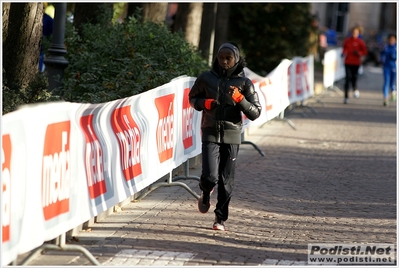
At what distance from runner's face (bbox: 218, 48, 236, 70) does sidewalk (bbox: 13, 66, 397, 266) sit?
155cm

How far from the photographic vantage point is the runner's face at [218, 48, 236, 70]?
9.21 metres

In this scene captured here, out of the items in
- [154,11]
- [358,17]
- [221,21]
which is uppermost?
[358,17]

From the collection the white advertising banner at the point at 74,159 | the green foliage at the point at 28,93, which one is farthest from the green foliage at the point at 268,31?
the white advertising banner at the point at 74,159

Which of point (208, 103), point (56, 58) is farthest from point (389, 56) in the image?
point (208, 103)

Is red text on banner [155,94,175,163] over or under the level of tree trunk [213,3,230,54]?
under

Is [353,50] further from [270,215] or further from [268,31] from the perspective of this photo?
[270,215]

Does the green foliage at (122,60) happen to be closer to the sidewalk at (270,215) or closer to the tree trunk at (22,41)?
the tree trunk at (22,41)

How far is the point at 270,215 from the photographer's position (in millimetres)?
10516

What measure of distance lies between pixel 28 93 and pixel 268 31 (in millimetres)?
18135

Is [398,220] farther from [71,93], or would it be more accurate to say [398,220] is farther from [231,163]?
[71,93]

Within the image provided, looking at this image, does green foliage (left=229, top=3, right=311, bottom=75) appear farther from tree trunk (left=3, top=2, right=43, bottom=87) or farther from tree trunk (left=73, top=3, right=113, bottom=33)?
tree trunk (left=3, top=2, right=43, bottom=87)

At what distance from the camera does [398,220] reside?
408 inches

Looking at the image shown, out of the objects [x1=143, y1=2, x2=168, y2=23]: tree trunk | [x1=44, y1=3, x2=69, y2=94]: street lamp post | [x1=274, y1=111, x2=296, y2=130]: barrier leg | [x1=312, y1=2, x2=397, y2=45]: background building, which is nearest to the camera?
[x1=44, y1=3, x2=69, y2=94]: street lamp post

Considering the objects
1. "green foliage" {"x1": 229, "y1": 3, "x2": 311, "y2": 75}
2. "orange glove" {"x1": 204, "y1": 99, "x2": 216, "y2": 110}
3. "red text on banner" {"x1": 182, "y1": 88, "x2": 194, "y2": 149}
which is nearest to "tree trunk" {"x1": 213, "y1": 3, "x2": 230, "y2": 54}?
"green foliage" {"x1": 229, "y1": 3, "x2": 311, "y2": 75}
